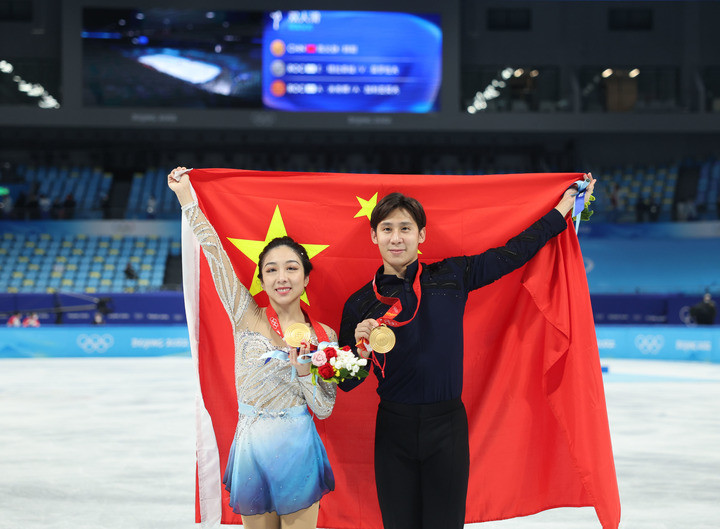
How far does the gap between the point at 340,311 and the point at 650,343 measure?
43.3ft

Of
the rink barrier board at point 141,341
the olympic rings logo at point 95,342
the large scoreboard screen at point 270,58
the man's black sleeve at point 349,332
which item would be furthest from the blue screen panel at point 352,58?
the man's black sleeve at point 349,332

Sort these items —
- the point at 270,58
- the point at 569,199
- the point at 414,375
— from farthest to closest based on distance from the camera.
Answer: the point at 270,58, the point at 569,199, the point at 414,375

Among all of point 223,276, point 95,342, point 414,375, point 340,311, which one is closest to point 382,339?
point 414,375

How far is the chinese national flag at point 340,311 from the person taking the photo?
12.5 feet

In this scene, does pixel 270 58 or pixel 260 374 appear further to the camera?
pixel 270 58

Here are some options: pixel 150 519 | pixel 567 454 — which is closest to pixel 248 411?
pixel 567 454

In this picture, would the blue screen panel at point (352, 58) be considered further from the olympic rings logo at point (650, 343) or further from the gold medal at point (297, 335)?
the gold medal at point (297, 335)

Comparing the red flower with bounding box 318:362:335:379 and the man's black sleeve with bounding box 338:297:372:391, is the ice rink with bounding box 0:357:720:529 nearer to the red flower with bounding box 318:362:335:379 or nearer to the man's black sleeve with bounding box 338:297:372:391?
the man's black sleeve with bounding box 338:297:372:391

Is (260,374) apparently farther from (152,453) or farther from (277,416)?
(152,453)

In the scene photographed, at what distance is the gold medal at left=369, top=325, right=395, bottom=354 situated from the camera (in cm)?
275

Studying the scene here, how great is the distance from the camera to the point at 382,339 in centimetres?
275

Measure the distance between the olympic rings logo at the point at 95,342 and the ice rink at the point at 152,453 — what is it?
306cm

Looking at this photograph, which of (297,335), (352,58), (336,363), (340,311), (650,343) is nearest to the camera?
(336,363)

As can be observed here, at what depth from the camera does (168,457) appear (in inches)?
261
